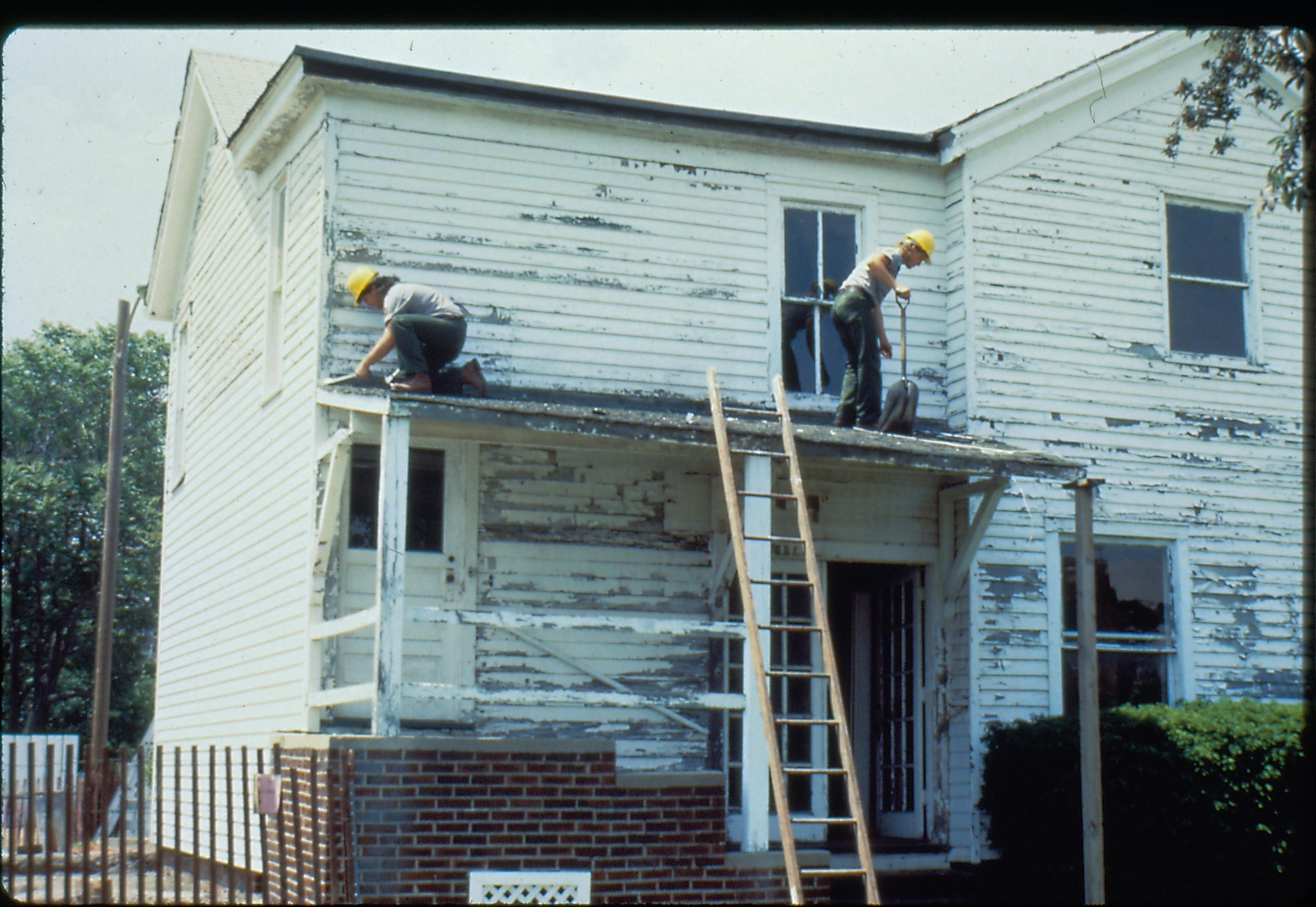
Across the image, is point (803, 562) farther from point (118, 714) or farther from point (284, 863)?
point (118, 714)

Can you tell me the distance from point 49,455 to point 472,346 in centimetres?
3214

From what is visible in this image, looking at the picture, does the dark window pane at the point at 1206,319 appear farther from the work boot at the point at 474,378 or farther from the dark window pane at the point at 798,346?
the work boot at the point at 474,378

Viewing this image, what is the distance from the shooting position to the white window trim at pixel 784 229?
1214cm

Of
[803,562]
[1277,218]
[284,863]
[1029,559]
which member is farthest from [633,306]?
[1277,218]

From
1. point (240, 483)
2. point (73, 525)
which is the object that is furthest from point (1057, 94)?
point (73, 525)

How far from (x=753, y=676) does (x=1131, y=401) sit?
5.28m

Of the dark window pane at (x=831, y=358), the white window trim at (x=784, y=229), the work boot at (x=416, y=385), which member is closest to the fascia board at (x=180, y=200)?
the work boot at (x=416, y=385)

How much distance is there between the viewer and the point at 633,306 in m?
11.8

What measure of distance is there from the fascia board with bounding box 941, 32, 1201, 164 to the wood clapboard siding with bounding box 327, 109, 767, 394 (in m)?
1.92

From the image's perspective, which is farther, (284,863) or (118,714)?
(118,714)

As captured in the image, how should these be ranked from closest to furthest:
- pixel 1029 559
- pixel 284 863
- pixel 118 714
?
pixel 284 863 → pixel 1029 559 → pixel 118 714

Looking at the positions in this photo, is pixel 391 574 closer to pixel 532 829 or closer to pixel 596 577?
pixel 532 829

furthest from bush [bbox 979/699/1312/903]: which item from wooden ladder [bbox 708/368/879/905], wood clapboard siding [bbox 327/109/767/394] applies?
wood clapboard siding [bbox 327/109/767/394]

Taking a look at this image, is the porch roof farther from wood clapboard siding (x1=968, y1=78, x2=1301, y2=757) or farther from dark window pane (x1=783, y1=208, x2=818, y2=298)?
dark window pane (x1=783, y1=208, x2=818, y2=298)
